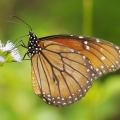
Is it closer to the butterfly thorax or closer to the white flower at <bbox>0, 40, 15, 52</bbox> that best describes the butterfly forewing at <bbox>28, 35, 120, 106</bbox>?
the butterfly thorax

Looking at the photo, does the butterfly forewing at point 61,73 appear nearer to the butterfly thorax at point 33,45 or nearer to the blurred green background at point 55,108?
the butterfly thorax at point 33,45

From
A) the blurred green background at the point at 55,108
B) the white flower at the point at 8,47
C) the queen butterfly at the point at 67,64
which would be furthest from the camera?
the blurred green background at the point at 55,108

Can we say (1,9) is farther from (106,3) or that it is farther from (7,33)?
(106,3)

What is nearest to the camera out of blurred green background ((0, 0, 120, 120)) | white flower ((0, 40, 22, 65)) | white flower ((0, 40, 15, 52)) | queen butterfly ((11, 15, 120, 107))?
white flower ((0, 40, 22, 65))

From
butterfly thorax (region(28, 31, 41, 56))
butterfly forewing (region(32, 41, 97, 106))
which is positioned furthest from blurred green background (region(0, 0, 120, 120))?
butterfly thorax (region(28, 31, 41, 56))

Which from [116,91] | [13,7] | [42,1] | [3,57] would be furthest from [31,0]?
[3,57]

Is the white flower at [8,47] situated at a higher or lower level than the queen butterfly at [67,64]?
higher

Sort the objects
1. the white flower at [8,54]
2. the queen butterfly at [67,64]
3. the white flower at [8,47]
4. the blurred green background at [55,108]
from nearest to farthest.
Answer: the white flower at [8,54]
the white flower at [8,47]
the queen butterfly at [67,64]
the blurred green background at [55,108]

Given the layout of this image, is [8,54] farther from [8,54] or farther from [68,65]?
[68,65]

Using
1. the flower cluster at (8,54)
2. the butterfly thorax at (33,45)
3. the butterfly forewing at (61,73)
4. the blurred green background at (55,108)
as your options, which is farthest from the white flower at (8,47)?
the blurred green background at (55,108)
